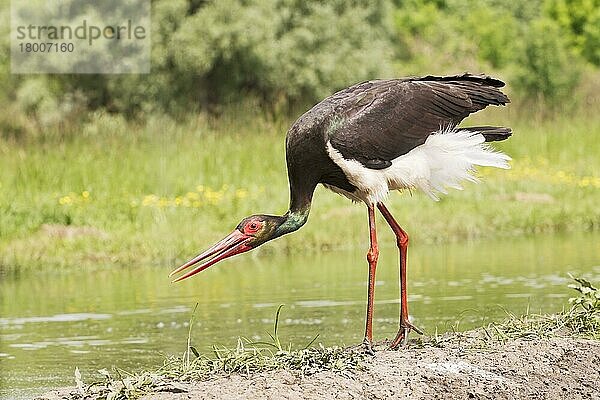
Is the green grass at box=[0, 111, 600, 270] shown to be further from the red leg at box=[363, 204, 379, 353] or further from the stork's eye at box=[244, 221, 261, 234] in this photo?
the stork's eye at box=[244, 221, 261, 234]

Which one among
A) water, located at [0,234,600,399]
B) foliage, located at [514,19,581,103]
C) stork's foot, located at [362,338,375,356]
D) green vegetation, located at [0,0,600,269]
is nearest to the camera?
stork's foot, located at [362,338,375,356]

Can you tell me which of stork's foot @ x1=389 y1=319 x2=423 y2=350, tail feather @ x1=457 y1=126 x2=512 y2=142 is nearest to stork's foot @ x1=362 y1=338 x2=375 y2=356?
stork's foot @ x1=389 y1=319 x2=423 y2=350

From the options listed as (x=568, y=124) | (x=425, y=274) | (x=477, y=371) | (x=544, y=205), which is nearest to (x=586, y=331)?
(x=477, y=371)

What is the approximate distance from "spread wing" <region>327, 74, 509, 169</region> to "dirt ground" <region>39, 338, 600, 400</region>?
1.13m

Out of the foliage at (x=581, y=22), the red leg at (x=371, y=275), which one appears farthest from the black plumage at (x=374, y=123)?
the foliage at (x=581, y=22)

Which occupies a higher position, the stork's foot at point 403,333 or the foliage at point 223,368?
the stork's foot at point 403,333

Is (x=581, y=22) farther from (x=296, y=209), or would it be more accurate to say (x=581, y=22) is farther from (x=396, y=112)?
(x=296, y=209)

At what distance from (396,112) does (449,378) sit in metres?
1.77

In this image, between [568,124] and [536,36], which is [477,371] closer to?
[568,124]

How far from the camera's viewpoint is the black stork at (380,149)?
24.0 ft

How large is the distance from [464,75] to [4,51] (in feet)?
60.0

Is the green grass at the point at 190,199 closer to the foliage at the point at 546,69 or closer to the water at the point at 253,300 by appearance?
the water at the point at 253,300

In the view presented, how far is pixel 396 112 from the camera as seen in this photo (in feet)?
25.0

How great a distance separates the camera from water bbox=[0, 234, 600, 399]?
8953mm
